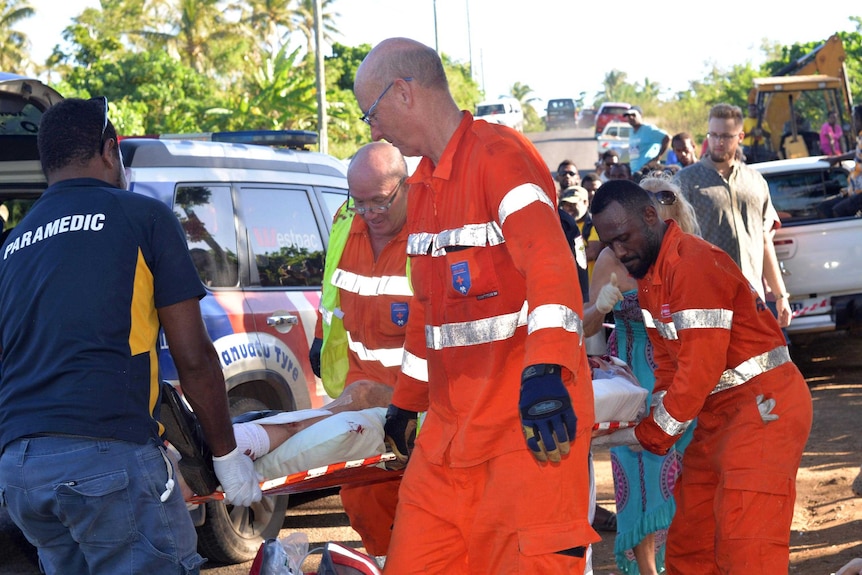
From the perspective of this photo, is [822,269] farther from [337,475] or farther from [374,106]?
[374,106]

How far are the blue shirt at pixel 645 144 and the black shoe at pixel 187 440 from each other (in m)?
12.4

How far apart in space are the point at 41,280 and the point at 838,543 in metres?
4.83

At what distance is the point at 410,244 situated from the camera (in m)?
3.73

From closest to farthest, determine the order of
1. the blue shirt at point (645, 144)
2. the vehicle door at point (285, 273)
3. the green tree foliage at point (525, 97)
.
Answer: the vehicle door at point (285, 273), the blue shirt at point (645, 144), the green tree foliage at point (525, 97)

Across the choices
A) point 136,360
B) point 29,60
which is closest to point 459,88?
point 29,60

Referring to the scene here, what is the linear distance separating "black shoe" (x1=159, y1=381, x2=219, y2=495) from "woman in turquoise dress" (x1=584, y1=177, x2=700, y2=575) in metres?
2.29

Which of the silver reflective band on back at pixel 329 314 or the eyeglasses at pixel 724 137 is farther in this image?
the eyeglasses at pixel 724 137

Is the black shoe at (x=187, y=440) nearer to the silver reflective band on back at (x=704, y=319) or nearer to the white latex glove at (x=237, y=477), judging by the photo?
the white latex glove at (x=237, y=477)

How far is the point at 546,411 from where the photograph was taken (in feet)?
9.82

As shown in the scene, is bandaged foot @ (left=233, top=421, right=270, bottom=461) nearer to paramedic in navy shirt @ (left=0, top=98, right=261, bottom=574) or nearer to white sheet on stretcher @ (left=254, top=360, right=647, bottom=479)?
white sheet on stretcher @ (left=254, top=360, right=647, bottom=479)

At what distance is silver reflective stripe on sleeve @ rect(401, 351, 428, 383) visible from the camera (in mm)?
4045

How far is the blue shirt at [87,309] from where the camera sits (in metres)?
3.21

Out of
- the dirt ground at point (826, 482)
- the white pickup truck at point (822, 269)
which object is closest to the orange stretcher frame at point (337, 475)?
the dirt ground at point (826, 482)

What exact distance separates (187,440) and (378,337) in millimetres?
1413
